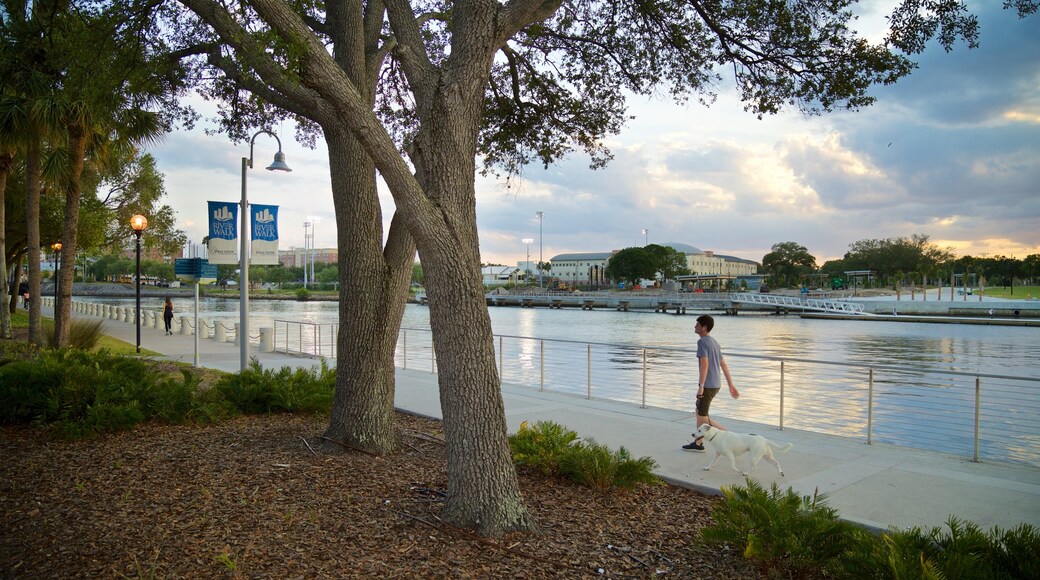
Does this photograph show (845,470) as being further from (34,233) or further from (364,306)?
(34,233)

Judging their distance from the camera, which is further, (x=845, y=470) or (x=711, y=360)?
(x=711, y=360)

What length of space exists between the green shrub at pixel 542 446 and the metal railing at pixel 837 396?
7.97ft

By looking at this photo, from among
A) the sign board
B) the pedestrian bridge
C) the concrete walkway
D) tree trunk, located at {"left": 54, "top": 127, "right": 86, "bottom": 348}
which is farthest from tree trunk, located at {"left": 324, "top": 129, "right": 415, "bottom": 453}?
the pedestrian bridge

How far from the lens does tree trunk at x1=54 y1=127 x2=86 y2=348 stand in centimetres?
1593

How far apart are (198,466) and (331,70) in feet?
12.5

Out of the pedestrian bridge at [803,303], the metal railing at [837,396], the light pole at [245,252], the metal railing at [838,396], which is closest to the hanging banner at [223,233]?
the light pole at [245,252]

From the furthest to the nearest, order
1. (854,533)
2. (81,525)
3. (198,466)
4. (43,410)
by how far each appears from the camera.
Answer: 1. (43,410)
2. (198,466)
3. (81,525)
4. (854,533)

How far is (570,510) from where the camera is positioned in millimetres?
5145

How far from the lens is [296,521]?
4613mm

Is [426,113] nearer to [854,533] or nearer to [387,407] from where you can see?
[387,407]

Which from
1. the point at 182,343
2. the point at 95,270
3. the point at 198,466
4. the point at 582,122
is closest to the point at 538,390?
the point at 582,122

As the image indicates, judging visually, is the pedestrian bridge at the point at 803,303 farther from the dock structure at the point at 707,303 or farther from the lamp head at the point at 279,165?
the lamp head at the point at 279,165

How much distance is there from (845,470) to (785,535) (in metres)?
3.24

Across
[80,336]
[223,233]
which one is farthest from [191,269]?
[223,233]
